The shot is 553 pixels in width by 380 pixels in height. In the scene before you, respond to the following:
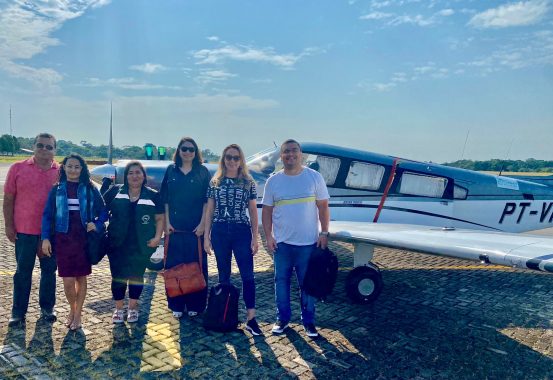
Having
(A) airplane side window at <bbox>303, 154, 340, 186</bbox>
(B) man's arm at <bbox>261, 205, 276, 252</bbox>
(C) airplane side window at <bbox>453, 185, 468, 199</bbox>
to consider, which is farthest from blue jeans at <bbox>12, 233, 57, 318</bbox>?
(C) airplane side window at <bbox>453, 185, 468, 199</bbox>

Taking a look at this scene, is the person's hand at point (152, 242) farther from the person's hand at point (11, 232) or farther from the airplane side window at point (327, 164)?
the airplane side window at point (327, 164)

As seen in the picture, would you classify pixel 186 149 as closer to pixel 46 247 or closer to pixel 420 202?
pixel 46 247

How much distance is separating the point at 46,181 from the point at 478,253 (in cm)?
453

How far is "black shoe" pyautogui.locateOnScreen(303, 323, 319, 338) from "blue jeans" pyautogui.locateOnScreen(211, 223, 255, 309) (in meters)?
0.65

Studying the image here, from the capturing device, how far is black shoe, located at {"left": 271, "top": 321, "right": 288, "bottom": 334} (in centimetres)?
418

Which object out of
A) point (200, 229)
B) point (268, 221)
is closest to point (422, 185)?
point (268, 221)

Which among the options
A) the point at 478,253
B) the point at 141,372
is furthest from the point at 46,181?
the point at 478,253

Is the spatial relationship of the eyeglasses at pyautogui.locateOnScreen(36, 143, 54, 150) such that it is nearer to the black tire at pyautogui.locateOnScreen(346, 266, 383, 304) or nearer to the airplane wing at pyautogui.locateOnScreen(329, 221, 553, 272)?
the airplane wing at pyautogui.locateOnScreen(329, 221, 553, 272)

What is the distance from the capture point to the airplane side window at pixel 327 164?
6.88m

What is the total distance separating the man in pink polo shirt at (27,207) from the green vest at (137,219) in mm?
672

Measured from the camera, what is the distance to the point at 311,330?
13.5 ft

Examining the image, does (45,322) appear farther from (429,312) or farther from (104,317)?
(429,312)

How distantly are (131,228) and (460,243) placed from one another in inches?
146

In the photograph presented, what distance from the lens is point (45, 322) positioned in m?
4.26
